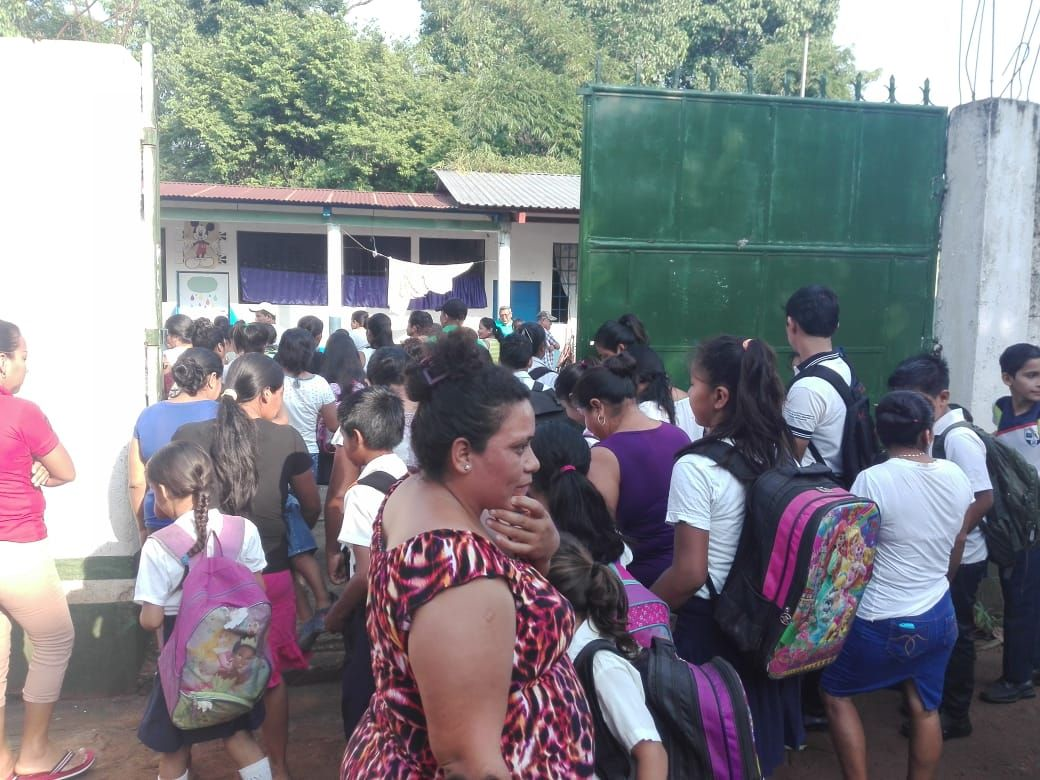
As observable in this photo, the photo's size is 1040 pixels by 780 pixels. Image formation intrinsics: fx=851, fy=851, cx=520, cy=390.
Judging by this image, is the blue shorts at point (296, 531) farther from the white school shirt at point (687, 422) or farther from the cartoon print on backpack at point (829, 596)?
the cartoon print on backpack at point (829, 596)

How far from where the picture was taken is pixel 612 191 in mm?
5207

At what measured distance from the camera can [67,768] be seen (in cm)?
353

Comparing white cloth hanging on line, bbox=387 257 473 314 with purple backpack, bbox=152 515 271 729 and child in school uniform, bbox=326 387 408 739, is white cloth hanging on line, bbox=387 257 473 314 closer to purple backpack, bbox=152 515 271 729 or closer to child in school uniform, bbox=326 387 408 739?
child in school uniform, bbox=326 387 408 739

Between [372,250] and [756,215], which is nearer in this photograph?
[756,215]

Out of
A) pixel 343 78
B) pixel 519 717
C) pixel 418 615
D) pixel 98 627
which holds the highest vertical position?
pixel 343 78

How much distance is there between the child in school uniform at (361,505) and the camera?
2744 millimetres

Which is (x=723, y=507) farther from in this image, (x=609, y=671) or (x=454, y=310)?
(x=454, y=310)

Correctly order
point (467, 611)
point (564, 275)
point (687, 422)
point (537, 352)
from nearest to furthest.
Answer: point (467, 611)
point (687, 422)
point (537, 352)
point (564, 275)

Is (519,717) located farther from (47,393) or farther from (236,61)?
(236,61)

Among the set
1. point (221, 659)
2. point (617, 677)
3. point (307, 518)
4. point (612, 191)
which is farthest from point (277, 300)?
point (617, 677)

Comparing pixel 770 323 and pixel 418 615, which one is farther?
Answer: pixel 770 323

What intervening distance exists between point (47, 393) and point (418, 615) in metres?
3.45

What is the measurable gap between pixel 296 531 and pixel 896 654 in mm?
2373

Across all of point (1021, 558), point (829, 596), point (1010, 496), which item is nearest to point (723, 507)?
point (829, 596)
